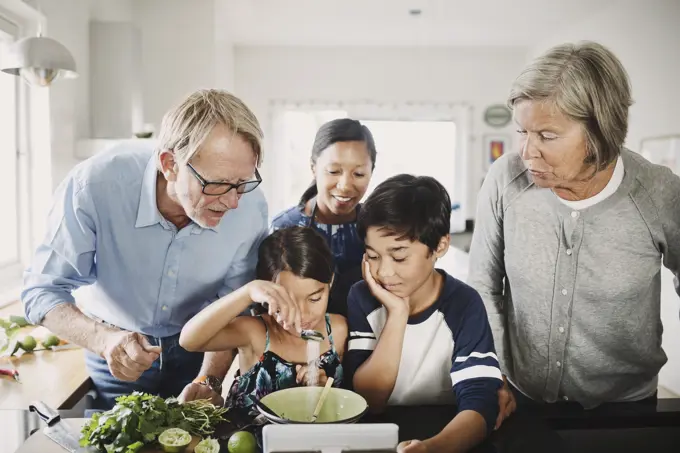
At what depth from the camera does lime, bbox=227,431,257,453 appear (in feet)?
3.10

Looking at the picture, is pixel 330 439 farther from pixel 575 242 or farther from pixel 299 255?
pixel 575 242

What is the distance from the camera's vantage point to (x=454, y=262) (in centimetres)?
173

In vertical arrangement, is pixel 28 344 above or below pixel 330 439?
below

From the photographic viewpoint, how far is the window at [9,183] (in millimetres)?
2758

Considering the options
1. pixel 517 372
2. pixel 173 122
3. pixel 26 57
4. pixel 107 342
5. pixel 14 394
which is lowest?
pixel 14 394

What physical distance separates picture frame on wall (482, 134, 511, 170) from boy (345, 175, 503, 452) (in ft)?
15.5

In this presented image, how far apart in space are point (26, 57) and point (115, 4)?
1.82 meters

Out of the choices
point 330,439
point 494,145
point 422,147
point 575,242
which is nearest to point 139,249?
point 330,439

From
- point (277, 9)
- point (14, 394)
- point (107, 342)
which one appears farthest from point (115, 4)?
point (107, 342)

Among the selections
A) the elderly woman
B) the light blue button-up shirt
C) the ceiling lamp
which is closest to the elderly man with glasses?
the light blue button-up shirt

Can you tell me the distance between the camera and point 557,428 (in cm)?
119

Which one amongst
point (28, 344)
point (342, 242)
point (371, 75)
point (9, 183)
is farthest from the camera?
point (371, 75)

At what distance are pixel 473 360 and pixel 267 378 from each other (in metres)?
0.38

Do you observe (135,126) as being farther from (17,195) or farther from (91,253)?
(91,253)
